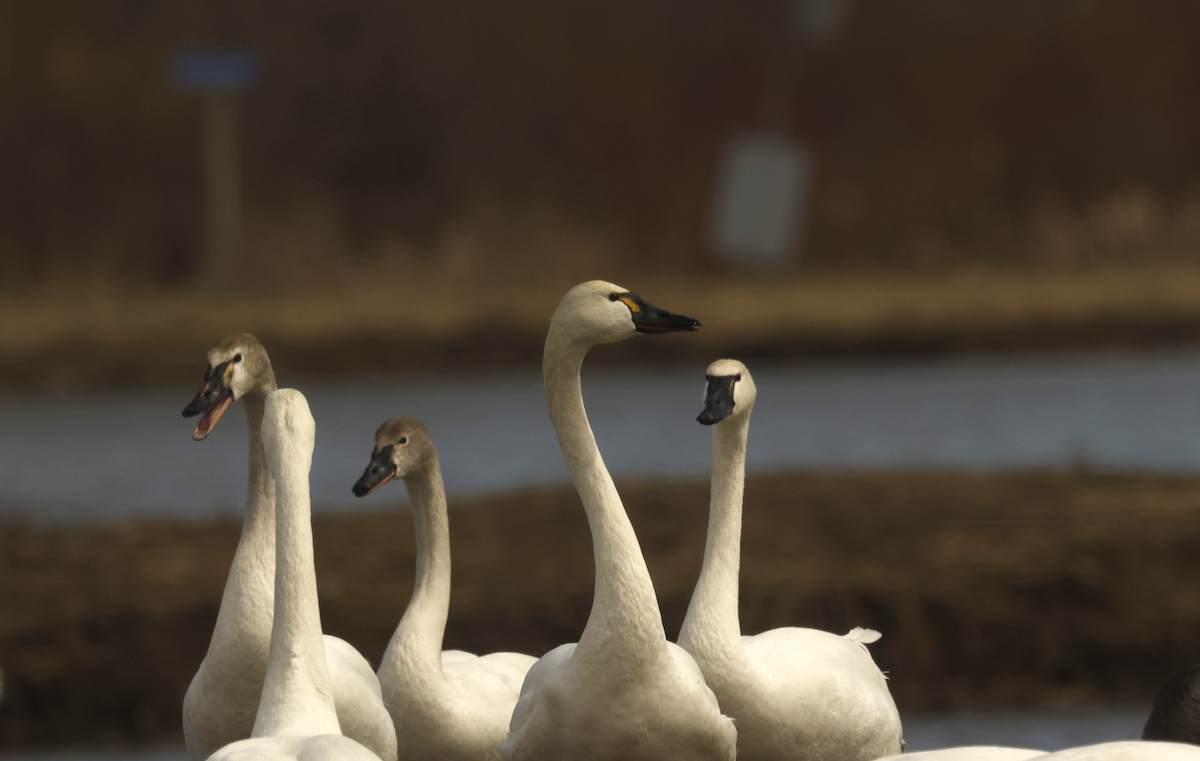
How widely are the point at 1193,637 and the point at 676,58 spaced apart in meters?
21.0

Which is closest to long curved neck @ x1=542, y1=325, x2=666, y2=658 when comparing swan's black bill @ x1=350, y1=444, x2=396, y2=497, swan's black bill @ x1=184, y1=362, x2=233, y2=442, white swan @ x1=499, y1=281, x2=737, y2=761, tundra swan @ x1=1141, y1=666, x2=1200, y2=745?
white swan @ x1=499, y1=281, x2=737, y2=761

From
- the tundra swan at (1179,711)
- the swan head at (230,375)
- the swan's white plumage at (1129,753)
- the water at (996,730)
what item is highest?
the swan head at (230,375)

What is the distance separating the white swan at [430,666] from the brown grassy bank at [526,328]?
1153cm

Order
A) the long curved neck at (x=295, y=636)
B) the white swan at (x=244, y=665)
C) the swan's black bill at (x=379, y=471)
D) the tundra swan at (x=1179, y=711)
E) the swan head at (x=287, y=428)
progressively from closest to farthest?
the long curved neck at (x=295, y=636) < the swan head at (x=287, y=428) < the white swan at (x=244, y=665) < the tundra swan at (x=1179, y=711) < the swan's black bill at (x=379, y=471)

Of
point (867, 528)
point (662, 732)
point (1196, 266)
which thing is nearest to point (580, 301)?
point (662, 732)

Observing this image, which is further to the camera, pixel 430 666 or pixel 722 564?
pixel 722 564

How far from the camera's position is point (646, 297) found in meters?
20.4

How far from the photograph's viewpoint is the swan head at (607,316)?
502 cm

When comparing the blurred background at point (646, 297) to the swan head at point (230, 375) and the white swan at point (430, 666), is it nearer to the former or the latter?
the white swan at point (430, 666)

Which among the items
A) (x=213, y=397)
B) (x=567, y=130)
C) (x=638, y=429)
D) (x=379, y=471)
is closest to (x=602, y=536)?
(x=213, y=397)

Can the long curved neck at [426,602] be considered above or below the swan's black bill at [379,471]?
below

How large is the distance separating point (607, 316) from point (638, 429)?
36.5 feet

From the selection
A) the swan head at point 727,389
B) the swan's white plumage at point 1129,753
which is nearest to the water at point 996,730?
the swan head at point 727,389

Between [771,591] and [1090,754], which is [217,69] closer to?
[771,591]
